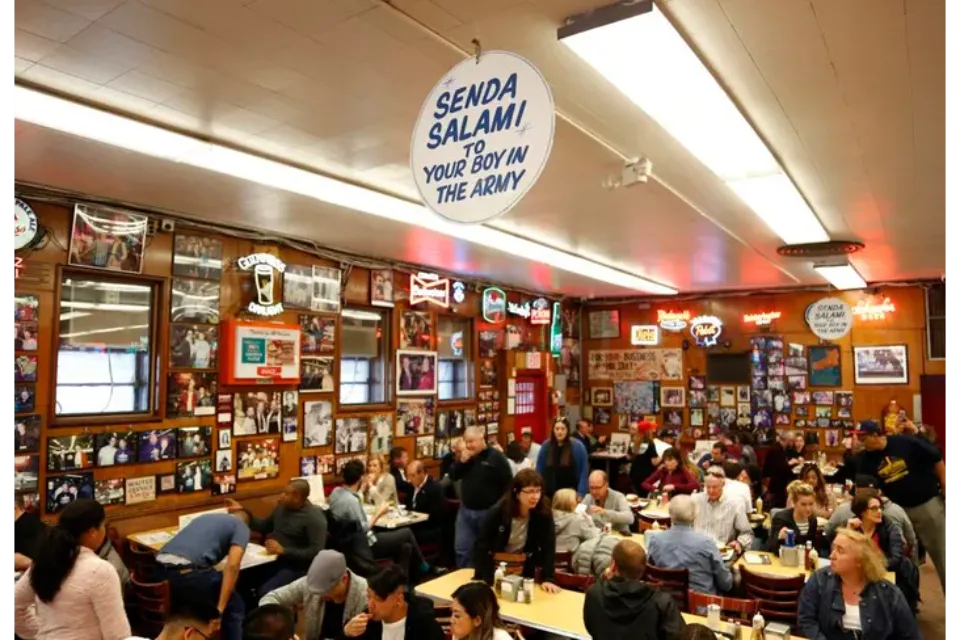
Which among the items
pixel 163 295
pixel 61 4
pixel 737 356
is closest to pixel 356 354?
pixel 163 295

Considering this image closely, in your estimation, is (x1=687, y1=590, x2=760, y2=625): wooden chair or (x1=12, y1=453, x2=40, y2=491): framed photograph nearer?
(x1=687, y1=590, x2=760, y2=625): wooden chair

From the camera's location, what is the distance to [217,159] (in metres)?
5.24

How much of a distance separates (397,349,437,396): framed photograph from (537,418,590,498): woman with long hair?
246 centimetres

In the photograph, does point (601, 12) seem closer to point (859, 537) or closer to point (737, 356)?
point (859, 537)

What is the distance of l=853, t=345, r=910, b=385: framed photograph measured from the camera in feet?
39.1

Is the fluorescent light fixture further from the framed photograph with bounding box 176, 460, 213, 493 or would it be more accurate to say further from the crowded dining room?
the framed photograph with bounding box 176, 460, 213, 493

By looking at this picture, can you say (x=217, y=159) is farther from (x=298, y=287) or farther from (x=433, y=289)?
(x=433, y=289)

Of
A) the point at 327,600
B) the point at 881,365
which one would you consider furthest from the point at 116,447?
the point at 881,365

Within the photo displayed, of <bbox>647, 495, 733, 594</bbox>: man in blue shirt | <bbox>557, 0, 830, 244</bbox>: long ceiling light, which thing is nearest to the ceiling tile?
<bbox>557, 0, 830, 244</bbox>: long ceiling light

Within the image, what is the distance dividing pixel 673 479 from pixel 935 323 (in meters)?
6.55

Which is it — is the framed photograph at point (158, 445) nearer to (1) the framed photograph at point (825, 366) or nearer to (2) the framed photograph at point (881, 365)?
(1) the framed photograph at point (825, 366)

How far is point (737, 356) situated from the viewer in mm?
13414

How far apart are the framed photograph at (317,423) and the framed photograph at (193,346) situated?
145 cm

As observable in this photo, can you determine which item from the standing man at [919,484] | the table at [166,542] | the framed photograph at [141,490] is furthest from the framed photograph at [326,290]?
the standing man at [919,484]
